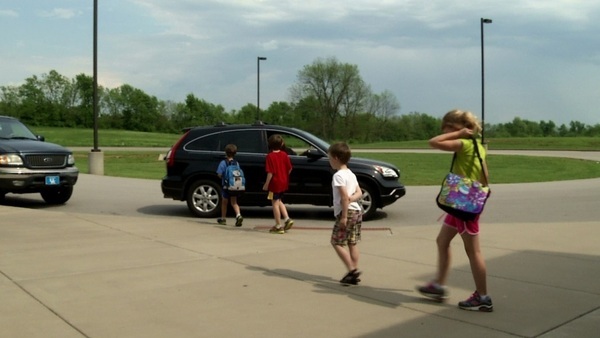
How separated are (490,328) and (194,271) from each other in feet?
10.4

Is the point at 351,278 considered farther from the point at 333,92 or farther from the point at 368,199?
the point at 333,92

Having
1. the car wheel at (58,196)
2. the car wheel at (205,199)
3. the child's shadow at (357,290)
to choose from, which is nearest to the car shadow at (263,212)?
the car wheel at (205,199)

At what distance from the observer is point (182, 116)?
4980 inches

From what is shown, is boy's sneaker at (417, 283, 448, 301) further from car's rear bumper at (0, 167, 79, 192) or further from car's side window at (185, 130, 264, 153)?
car's rear bumper at (0, 167, 79, 192)

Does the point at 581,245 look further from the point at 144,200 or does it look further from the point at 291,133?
the point at 144,200

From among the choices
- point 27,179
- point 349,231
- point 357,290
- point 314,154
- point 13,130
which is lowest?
point 357,290

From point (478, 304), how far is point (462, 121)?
1.48m

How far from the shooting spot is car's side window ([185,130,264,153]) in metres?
11.8

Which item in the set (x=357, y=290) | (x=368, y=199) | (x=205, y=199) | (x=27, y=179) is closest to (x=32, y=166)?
(x=27, y=179)

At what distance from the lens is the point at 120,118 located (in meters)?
122

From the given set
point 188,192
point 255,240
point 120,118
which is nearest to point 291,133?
point 188,192

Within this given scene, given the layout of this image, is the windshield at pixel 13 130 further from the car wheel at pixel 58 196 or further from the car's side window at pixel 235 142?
the car's side window at pixel 235 142

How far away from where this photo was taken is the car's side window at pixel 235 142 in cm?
1178

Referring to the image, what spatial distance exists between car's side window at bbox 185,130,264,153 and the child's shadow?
5197 mm
